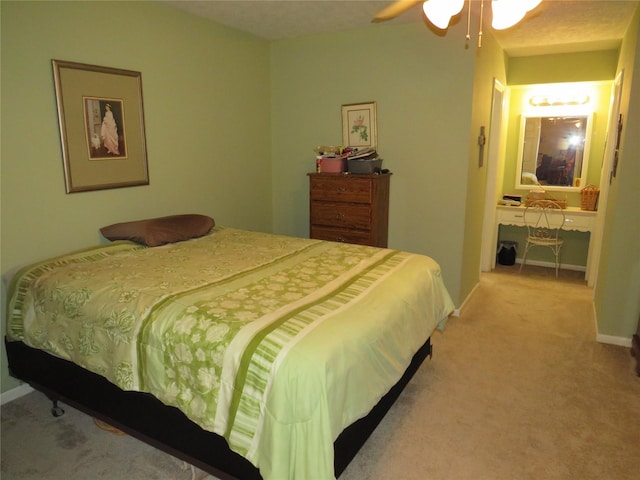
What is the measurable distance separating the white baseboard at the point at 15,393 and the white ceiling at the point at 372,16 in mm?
2755

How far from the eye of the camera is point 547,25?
3631 mm

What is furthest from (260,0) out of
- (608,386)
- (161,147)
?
(608,386)

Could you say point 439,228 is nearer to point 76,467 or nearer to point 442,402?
point 442,402

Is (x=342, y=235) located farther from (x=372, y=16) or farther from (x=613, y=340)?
(x=613, y=340)

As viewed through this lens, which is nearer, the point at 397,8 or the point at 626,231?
the point at 397,8

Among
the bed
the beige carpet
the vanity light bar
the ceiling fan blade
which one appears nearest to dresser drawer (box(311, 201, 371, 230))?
the bed

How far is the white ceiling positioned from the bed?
74.6 inches

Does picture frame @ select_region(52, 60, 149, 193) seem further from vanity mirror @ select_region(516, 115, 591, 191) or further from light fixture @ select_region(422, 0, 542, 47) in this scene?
vanity mirror @ select_region(516, 115, 591, 191)

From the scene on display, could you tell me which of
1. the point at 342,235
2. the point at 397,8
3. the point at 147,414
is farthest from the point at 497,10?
the point at 147,414

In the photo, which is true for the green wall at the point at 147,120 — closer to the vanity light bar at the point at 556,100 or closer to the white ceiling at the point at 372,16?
the white ceiling at the point at 372,16

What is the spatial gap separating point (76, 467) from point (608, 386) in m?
3.04

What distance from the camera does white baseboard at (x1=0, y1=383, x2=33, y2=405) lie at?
255cm

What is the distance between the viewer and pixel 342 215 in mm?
3836

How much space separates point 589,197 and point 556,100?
119 cm
